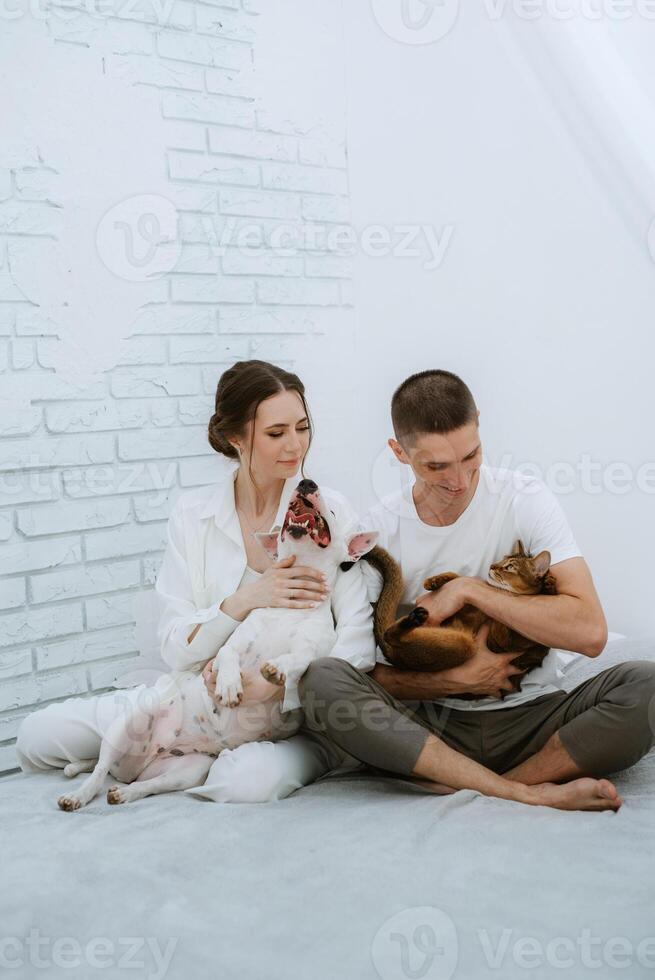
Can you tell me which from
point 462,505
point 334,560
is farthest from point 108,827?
point 462,505

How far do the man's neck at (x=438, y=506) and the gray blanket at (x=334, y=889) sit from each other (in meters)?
0.56

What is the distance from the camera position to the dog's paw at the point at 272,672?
5.96 feet

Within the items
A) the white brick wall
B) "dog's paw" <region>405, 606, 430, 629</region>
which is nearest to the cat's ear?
"dog's paw" <region>405, 606, 430, 629</region>

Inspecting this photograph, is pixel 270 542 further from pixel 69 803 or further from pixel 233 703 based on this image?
pixel 69 803

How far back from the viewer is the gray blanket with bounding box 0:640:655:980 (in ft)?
4.20

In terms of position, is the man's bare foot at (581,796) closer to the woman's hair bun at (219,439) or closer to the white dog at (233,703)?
the white dog at (233,703)

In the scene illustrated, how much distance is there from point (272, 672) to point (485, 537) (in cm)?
53

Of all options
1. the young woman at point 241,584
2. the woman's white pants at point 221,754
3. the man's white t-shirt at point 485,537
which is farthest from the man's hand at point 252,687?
the man's white t-shirt at point 485,537

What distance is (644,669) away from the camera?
177cm

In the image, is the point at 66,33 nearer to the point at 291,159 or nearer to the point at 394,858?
the point at 291,159

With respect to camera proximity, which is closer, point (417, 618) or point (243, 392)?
point (417, 618)

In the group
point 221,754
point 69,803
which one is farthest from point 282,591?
point 69,803

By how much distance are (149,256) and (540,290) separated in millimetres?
1161

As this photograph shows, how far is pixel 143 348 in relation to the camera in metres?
2.75
